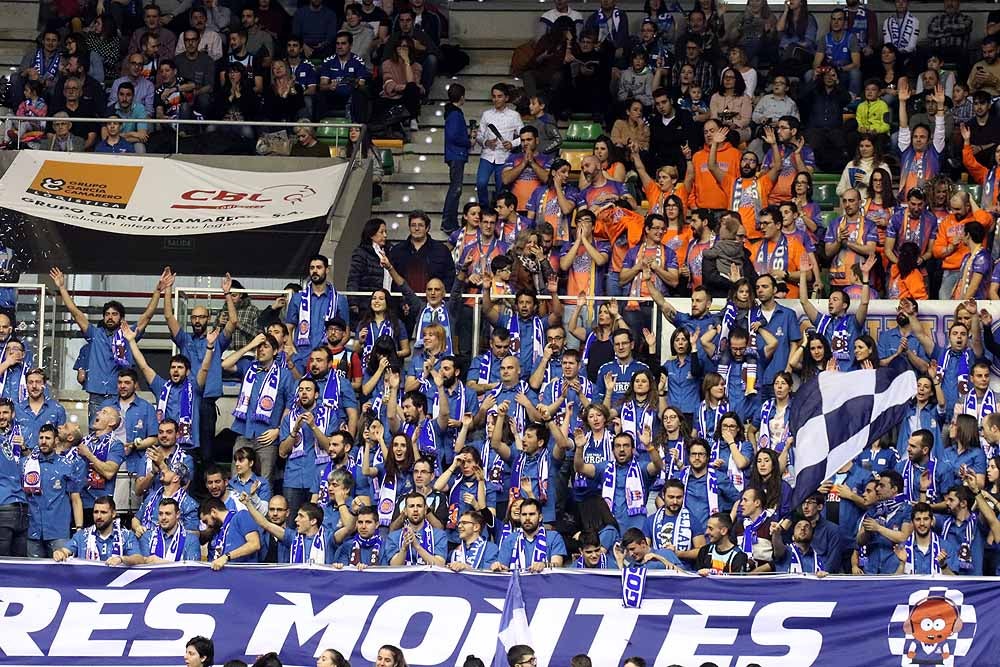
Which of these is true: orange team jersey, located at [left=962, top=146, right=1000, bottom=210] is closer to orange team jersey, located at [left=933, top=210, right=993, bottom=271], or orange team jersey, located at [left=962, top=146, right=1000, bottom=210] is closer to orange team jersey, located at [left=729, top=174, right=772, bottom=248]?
orange team jersey, located at [left=933, top=210, right=993, bottom=271]

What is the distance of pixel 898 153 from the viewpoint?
20641 mm

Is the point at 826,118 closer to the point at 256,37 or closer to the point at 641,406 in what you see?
the point at 641,406

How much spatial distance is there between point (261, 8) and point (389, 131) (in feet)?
7.87

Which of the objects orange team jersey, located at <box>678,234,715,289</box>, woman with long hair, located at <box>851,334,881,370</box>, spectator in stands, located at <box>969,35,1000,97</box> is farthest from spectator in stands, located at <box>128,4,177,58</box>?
woman with long hair, located at <box>851,334,881,370</box>

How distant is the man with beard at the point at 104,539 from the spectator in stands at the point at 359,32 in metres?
8.40

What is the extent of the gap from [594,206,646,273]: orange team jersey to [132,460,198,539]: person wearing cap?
4.89 metres

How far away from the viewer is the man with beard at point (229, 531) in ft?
50.1

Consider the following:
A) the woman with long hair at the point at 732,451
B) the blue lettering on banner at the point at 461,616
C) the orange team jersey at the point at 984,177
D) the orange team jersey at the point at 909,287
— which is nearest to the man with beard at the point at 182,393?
the blue lettering on banner at the point at 461,616

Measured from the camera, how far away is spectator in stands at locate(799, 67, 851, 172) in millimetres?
21234

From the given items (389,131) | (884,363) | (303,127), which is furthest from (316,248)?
(884,363)

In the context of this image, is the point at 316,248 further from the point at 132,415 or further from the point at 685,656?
the point at 685,656

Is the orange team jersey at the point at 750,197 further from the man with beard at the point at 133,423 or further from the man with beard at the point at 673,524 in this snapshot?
the man with beard at the point at 133,423

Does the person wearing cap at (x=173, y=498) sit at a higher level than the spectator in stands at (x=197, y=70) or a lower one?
lower

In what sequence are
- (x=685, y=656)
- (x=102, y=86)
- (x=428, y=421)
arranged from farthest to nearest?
(x=102, y=86) → (x=428, y=421) → (x=685, y=656)
